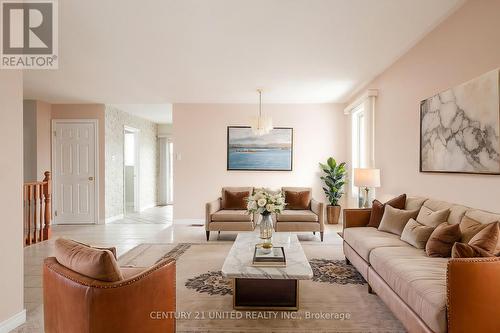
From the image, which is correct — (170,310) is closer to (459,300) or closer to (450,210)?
(459,300)

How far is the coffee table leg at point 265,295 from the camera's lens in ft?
8.33

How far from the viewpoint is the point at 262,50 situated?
363cm

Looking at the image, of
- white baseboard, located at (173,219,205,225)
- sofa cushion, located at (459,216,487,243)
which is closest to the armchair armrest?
sofa cushion, located at (459,216,487,243)

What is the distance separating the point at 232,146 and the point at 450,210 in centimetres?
443

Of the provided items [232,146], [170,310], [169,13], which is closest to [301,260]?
[170,310]

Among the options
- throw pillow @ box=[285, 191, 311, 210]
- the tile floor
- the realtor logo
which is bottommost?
the tile floor

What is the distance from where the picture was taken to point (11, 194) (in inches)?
90.7

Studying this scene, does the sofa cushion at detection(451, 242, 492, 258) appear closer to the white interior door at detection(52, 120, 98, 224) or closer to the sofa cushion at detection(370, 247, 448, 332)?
the sofa cushion at detection(370, 247, 448, 332)

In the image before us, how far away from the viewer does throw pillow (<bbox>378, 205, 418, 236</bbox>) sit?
314 cm

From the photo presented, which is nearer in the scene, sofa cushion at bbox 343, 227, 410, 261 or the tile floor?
sofa cushion at bbox 343, 227, 410, 261

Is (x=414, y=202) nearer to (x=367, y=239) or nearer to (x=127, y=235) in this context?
(x=367, y=239)

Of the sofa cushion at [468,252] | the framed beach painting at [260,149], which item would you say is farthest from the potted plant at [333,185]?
the sofa cushion at [468,252]

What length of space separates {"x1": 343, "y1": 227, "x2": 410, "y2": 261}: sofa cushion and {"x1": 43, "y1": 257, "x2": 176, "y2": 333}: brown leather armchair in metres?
1.89

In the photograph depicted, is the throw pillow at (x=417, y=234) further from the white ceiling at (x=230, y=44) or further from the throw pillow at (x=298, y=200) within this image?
the throw pillow at (x=298, y=200)
